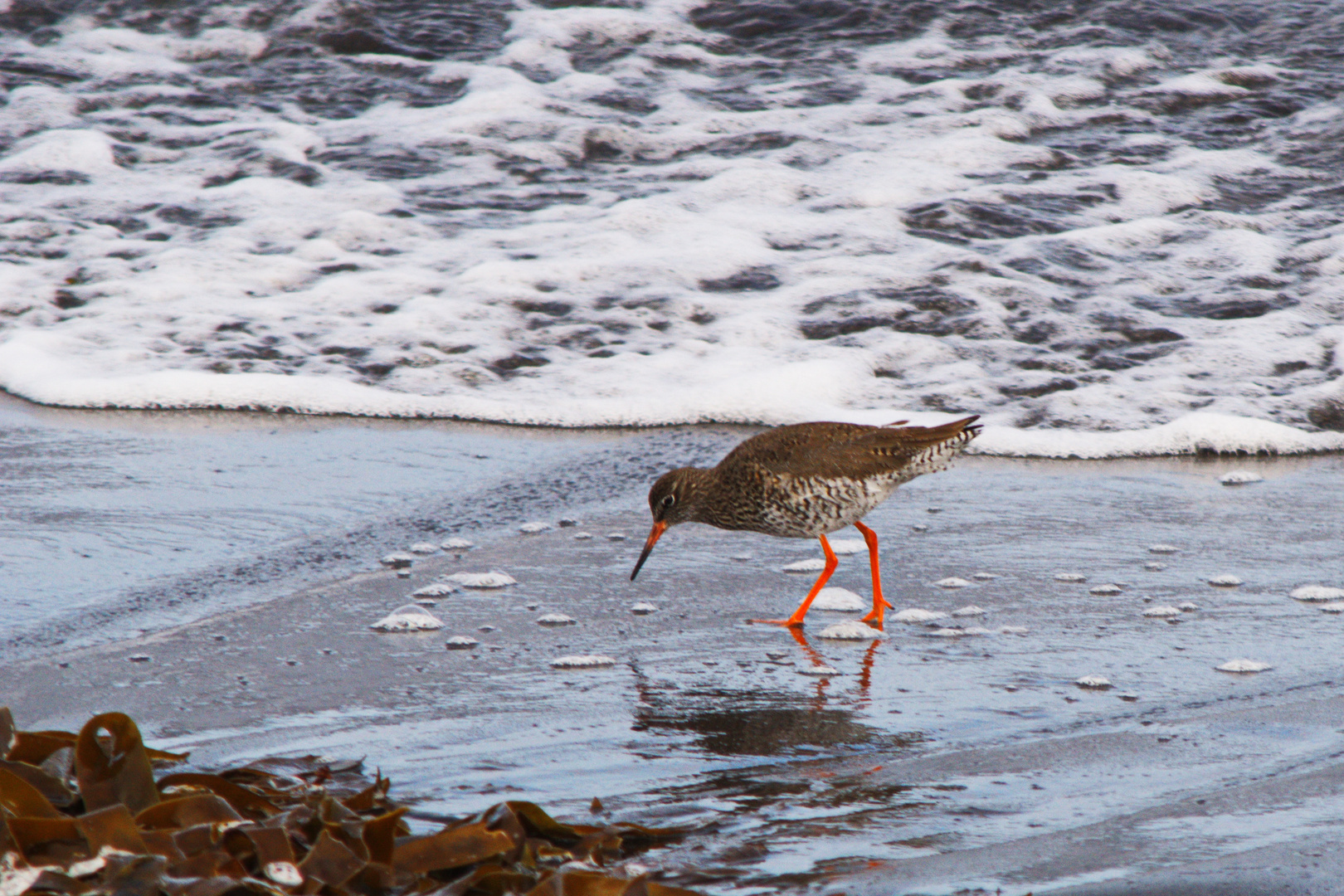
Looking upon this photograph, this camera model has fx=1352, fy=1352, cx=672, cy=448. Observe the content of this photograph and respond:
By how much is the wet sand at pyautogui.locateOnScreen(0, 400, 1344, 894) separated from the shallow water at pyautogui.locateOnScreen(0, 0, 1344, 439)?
1344mm

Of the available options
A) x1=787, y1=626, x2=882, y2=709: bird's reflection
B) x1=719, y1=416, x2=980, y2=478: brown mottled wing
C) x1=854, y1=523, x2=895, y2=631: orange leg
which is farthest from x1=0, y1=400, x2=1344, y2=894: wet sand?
x1=719, y1=416, x2=980, y2=478: brown mottled wing

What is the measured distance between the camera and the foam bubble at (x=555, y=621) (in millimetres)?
3727

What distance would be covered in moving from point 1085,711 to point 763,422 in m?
2.82

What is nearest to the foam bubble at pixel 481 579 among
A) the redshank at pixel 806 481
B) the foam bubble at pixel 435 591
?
the foam bubble at pixel 435 591

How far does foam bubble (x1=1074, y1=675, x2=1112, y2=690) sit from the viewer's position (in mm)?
3303

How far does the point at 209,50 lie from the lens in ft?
35.0

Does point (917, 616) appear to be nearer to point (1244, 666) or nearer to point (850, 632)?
point (850, 632)

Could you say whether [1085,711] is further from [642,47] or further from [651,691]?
[642,47]

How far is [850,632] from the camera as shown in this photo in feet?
12.4

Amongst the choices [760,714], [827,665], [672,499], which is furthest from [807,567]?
[760,714]

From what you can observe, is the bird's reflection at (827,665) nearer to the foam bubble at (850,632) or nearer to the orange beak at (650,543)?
the foam bubble at (850,632)

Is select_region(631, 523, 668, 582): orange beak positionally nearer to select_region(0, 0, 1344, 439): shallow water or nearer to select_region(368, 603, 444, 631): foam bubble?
select_region(368, 603, 444, 631): foam bubble

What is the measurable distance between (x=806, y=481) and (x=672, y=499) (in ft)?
1.37

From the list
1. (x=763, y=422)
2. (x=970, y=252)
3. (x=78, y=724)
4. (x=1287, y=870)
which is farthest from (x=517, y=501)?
(x=970, y=252)
